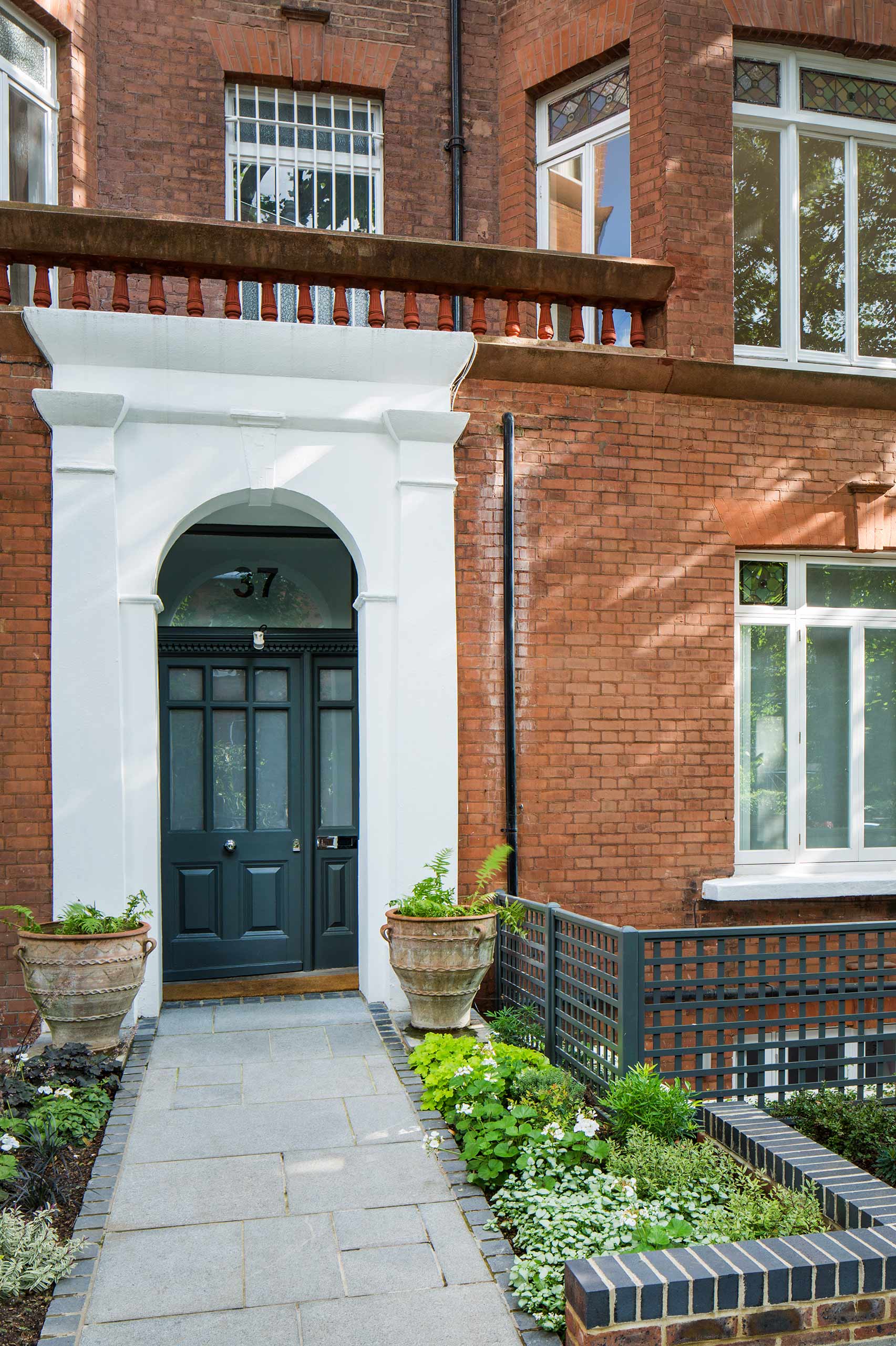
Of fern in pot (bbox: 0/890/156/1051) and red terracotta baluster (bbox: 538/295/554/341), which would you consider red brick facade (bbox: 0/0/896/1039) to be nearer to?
red terracotta baluster (bbox: 538/295/554/341)

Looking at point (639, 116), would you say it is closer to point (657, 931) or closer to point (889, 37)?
point (889, 37)

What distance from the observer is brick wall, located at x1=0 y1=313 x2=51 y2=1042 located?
21.5 ft

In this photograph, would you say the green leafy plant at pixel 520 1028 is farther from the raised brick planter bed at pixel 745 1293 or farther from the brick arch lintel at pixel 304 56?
the brick arch lintel at pixel 304 56

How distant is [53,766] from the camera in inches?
258

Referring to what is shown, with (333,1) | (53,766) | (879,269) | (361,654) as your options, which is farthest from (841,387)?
(53,766)

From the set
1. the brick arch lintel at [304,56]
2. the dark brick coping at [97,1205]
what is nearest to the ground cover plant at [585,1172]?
the dark brick coping at [97,1205]

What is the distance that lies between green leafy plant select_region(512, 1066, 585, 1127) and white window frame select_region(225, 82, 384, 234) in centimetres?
702

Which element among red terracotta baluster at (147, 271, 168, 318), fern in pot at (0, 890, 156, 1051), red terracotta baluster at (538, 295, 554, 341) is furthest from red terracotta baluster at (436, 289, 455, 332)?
fern in pot at (0, 890, 156, 1051)

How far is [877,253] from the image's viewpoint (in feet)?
28.5

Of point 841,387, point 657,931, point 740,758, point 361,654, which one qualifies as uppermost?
point 841,387

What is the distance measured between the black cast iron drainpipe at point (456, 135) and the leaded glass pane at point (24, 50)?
3.16 metres

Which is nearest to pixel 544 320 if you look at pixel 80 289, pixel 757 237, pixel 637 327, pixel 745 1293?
pixel 637 327

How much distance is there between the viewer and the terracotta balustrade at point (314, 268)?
22.4 feet

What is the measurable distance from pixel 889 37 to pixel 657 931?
726 cm
